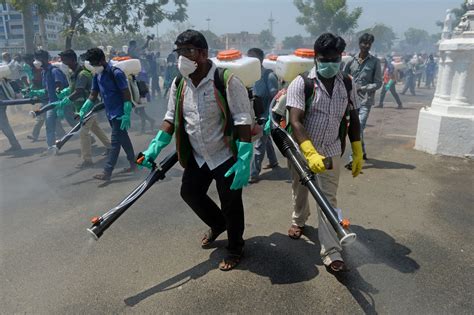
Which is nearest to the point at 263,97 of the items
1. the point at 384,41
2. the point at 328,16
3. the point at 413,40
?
the point at 328,16

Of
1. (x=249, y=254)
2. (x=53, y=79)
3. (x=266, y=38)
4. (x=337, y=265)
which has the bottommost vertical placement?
(x=249, y=254)

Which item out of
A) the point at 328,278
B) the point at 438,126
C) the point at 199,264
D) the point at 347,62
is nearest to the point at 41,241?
the point at 199,264

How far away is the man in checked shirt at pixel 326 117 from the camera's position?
265 cm

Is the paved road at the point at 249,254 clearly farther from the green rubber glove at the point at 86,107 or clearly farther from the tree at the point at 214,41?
the tree at the point at 214,41

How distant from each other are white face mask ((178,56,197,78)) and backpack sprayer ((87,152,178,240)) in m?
0.71

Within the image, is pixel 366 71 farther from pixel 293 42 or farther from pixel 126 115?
pixel 293 42

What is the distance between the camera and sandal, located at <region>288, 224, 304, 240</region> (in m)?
3.36

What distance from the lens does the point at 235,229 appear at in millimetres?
2926

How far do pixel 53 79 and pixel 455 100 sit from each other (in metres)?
6.87

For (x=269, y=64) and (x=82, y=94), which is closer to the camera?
(x=269, y=64)

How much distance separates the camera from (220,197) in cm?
286

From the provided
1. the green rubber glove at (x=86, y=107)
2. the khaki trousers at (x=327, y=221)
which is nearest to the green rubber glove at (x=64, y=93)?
the green rubber glove at (x=86, y=107)

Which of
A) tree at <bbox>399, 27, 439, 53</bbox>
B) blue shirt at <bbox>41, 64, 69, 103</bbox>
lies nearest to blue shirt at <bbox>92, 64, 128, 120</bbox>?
blue shirt at <bbox>41, 64, 69, 103</bbox>

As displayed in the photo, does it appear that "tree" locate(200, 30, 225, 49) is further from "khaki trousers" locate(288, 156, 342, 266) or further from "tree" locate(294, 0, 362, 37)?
"khaki trousers" locate(288, 156, 342, 266)
